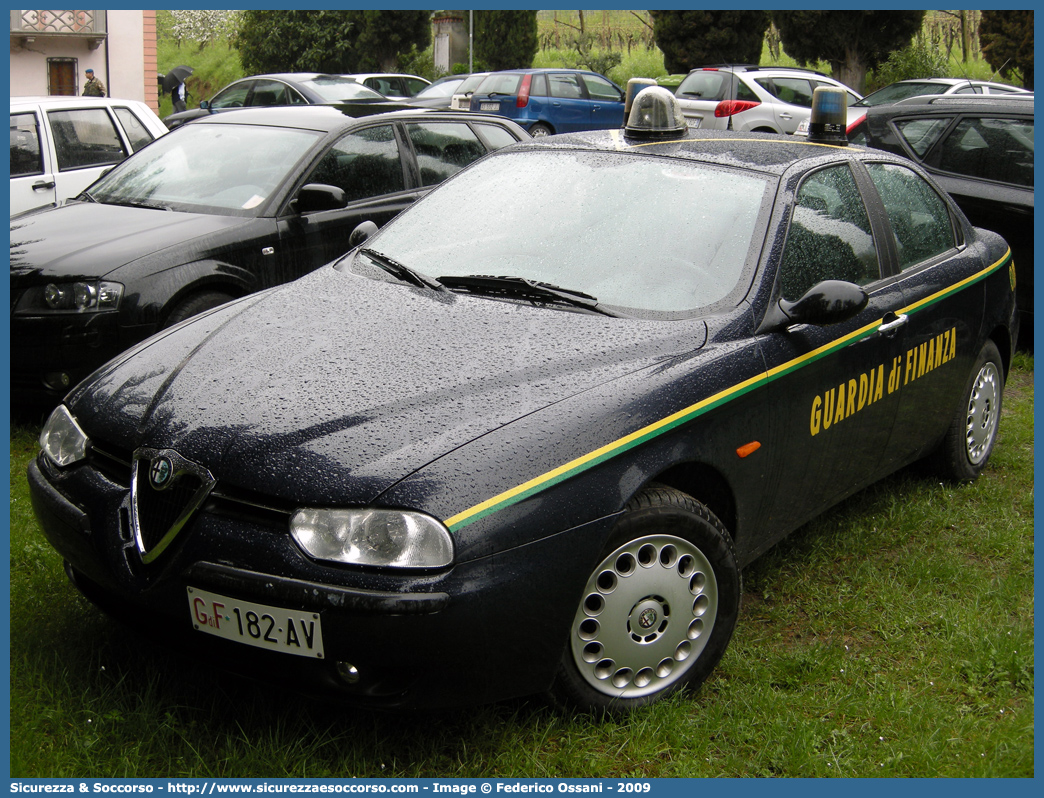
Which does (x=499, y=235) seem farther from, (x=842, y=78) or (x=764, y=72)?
(x=842, y=78)

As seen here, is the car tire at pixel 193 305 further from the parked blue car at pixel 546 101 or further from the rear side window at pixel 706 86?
the parked blue car at pixel 546 101

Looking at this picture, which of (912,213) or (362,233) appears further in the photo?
(362,233)

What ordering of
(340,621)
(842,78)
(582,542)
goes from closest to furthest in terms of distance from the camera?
(340,621) → (582,542) → (842,78)

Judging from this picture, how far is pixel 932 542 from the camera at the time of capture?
4227 mm

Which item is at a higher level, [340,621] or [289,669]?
[340,621]

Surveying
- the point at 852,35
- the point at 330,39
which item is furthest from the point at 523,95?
the point at 330,39

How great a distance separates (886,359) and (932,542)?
93 centimetres

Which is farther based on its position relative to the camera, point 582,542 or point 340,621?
point 582,542

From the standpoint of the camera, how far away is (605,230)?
352cm

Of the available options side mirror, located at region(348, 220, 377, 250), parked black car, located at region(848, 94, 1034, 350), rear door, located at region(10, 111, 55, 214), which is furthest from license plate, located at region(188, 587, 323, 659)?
rear door, located at region(10, 111, 55, 214)

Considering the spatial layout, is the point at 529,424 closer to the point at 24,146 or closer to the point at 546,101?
the point at 24,146

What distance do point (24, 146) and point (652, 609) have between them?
7384 millimetres

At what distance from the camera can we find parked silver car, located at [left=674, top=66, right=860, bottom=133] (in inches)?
635

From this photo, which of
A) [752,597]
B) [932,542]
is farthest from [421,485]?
[932,542]
